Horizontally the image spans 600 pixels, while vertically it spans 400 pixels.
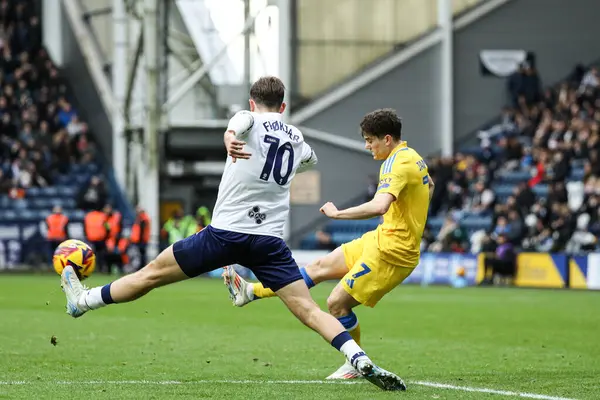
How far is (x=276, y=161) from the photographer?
8.39m

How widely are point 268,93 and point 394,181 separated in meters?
1.18

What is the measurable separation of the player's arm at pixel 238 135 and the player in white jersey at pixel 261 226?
3.6 inches

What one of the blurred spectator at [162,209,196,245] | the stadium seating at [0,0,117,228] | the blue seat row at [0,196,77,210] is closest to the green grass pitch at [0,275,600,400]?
the blurred spectator at [162,209,196,245]

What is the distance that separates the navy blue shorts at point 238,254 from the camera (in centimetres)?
837

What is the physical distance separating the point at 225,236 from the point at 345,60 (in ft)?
95.7

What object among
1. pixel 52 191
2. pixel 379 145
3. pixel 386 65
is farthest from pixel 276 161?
pixel 386 65

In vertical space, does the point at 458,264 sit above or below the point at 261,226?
below

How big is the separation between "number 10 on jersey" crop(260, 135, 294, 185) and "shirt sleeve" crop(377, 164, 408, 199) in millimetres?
Result: 712

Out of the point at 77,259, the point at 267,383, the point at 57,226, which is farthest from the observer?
the point at 57,226

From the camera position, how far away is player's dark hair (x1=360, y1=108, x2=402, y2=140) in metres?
9.10

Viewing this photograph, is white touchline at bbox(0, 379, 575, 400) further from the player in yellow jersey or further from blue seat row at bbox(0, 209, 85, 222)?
blue seat row at bbox(0, 209, 85, 222)

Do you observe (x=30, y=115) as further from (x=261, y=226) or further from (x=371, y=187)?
(x=261, y=226)

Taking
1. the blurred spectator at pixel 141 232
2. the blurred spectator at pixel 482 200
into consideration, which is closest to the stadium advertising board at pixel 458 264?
the blurred spectator at pixel 141 232

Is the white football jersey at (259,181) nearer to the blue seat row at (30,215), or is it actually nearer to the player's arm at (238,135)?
the player's arm at (238,135)
